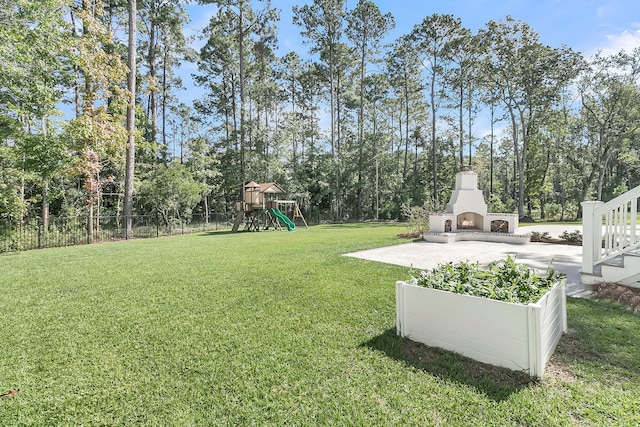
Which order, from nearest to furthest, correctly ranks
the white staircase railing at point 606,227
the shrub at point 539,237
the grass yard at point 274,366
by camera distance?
the grass yard at point 274,366 < the white staircase railing at point 606,227 < the shrub at point 539,237

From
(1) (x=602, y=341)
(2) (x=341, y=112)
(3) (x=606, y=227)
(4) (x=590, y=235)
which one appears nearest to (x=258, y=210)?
(4) (x=590, y=235)

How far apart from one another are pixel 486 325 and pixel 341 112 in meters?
25.3

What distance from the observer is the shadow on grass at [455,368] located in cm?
192

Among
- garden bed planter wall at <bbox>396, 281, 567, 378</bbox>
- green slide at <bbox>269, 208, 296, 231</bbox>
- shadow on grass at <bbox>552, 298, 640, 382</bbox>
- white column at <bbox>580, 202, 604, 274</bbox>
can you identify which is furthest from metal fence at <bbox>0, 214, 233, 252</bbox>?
white column at <bbox>580, 202, 604, 274</bbox>

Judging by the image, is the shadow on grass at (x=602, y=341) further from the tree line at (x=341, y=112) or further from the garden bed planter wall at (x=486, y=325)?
the tree line at (x=341, y=112)

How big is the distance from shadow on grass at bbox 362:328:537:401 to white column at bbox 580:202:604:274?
2880mm

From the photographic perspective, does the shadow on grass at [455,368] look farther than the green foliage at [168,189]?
No

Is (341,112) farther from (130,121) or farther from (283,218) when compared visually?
(130,121)

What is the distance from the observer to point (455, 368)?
2.15 meters

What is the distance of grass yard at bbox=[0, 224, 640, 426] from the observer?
5.71 feet

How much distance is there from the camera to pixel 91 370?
7.33 feet

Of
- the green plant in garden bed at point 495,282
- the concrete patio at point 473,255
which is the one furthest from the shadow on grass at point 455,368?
the concrete patio at point 473,255

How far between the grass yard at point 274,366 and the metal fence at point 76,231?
21.9ft

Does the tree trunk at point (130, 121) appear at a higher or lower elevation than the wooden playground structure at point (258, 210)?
higher
